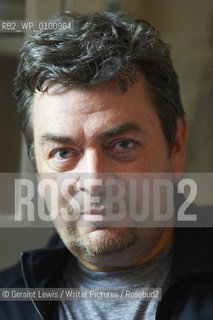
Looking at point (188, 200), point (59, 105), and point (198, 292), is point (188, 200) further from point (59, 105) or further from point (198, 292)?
point (59, 105)

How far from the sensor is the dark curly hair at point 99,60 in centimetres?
72

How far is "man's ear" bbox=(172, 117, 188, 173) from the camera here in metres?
0.84

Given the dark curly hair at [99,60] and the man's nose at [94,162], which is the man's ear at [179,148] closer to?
the dark curly hair at [99,60]

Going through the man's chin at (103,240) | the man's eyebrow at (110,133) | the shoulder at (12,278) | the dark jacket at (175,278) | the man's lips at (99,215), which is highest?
the man's eyebrow at (110,133)

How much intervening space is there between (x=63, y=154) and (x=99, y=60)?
0.59 feet

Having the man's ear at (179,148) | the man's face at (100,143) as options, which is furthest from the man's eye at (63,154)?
the man's ear at (179,148)

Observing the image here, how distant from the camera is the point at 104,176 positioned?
0.73 m

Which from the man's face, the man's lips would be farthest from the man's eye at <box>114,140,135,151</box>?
the man's lips

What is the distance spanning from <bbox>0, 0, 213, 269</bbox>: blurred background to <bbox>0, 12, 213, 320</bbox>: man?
0.52 ft

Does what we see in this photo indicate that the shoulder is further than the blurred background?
No

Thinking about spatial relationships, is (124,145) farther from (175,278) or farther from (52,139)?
(175,278)

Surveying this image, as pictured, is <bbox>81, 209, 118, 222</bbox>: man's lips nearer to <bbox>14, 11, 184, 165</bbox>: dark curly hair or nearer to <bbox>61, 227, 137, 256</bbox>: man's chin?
<bbox>61, 227, 137, 256</bbox>: man's chin

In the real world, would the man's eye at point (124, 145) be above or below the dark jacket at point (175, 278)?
above

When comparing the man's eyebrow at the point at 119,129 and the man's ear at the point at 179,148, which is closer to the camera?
the man's eyebrow at the point at 119,129
